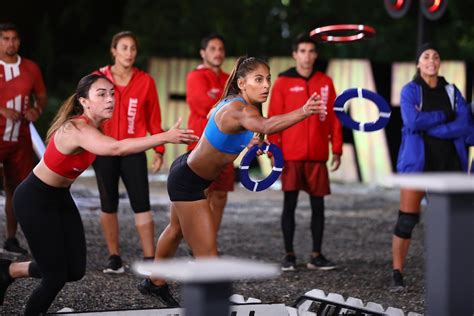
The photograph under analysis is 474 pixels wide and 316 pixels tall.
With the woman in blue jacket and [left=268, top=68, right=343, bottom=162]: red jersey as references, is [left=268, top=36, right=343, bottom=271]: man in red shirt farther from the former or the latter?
the woman in blue jacket

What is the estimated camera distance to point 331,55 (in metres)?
19.7

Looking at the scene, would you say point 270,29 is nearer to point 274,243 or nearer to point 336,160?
point 274,243

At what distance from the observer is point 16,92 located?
8875 millimetres

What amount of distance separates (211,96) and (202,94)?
85 mm

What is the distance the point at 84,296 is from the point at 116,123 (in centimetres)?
159

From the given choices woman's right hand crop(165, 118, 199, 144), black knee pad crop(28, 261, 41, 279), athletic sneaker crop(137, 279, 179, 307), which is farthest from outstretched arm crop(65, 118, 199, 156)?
athletic sneaker crop(137, 279, 179, 307)

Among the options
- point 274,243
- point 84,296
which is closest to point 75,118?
point 84,296

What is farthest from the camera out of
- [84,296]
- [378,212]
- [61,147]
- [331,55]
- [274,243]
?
[331,55]

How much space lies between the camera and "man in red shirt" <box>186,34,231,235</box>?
352 inches

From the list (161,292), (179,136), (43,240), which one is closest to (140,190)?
(161,292)

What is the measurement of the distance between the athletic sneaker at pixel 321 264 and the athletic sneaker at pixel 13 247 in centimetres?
264

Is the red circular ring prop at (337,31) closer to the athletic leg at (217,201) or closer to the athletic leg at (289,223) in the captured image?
the athletic leg at (289,223)

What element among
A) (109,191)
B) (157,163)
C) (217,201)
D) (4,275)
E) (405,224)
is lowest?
(4,275)

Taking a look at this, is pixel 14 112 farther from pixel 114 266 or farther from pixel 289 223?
pixel 289 223
